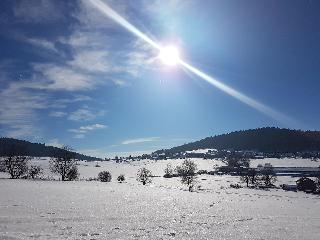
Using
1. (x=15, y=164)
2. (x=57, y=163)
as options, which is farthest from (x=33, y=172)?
(x=15, y=164)

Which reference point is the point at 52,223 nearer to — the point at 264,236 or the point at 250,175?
the point at 264,236

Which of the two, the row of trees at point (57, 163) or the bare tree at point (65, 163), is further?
the bare tree at point (65, 163)

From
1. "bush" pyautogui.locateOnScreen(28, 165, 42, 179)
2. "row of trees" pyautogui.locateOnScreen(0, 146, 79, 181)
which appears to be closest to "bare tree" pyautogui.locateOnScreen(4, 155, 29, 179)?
"row of trees" pyautogui.locateOnScreen(0, 146, 79, 181)

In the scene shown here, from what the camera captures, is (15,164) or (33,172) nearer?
(15,164)

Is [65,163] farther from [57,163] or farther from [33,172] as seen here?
[33,172]

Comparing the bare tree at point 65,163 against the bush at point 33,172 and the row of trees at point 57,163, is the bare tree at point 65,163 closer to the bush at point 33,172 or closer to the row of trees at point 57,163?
the row of trees at point 57,163

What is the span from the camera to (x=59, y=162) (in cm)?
11075

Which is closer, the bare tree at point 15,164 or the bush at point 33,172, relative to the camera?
the bare tree at point 15,164

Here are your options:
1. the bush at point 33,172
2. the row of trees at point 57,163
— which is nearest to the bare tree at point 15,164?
the row of trees at point 57,163

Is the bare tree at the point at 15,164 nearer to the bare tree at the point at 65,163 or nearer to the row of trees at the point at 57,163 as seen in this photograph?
the row of trees at the point at 57,163

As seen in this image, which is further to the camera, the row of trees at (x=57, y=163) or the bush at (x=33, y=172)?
the bush at (x=33, y=172)

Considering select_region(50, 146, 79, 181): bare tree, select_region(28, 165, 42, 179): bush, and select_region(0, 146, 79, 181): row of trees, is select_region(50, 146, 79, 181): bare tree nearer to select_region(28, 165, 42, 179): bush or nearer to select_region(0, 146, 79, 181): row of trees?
select_region(0, 146, 79, 181): row of trees

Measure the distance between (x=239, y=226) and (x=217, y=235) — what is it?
459cm

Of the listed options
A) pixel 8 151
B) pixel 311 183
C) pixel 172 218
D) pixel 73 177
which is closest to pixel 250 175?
pixel 311 183
